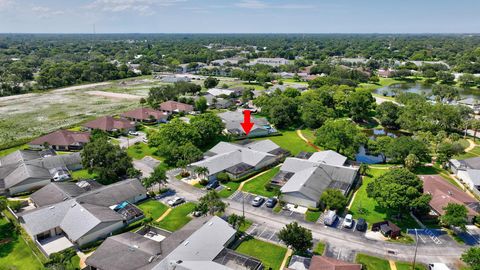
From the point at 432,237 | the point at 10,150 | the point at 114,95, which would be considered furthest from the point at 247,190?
the point at 114,95

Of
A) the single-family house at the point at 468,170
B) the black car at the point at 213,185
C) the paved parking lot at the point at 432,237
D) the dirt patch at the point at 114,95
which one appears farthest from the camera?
the dirt patch at the point at 114,95

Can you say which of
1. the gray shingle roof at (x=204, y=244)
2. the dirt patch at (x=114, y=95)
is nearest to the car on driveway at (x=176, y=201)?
the gray shingle roof at (x=204, y=244)

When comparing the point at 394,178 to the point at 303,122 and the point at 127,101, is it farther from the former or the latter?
the point at 127,101

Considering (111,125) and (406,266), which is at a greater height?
(111,125)

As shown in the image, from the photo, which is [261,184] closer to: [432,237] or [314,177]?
[314,177]

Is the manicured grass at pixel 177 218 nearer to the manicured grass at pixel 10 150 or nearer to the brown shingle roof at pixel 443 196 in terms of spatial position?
the brown shingle roof at pixel 443 196

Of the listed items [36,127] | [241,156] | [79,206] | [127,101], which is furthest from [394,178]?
[127,101]
